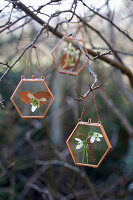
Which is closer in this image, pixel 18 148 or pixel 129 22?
pixel 129 22

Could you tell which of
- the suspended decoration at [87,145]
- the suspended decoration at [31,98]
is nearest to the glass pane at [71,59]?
the suspended decoration at [31,98]

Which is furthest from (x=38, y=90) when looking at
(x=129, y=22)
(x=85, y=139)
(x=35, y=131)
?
(x=35, y=131)

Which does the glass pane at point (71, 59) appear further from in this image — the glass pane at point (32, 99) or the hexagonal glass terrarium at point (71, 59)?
the glass pane at point (32, 99)

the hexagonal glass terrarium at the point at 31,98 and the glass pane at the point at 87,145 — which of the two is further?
the hexagonal glass terrarium at the point at 31,98

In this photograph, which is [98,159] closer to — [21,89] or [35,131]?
[21,89]

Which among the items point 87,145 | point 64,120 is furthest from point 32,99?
point 64,120

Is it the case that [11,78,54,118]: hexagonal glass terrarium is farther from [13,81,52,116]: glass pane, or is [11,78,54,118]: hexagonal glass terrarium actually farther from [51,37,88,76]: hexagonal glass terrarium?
[51,37,88,76]: hexagonal glass terrarium

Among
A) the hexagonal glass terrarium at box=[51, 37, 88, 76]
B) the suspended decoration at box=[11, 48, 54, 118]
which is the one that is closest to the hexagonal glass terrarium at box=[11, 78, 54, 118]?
the suspended decoration at box=[11, 48, 54, 118]

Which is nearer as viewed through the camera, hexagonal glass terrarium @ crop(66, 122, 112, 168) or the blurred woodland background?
hexagonal glass terrarium @ crop(66, 122, 112, 168)
